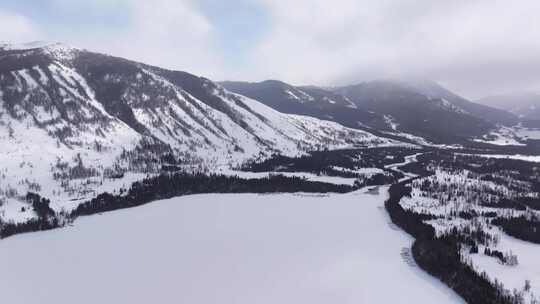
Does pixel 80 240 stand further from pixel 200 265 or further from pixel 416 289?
pixel 416 289

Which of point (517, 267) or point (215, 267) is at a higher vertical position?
point (215, 267)

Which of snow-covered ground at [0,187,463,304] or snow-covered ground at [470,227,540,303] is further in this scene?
snow-covered ground at [470,227,540,303]

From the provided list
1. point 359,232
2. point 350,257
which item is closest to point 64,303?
point 350,257

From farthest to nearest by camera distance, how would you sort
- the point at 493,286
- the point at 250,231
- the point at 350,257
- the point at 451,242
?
the point at 250,231 < the point at 451,242 < the point at 350,257 < the point at 493,286

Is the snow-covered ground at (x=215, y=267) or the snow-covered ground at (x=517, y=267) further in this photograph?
the snow-covered ground at (x=517, y=267)

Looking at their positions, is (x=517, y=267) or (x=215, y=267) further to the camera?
(x=517, y=267)

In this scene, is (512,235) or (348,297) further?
(512,235)

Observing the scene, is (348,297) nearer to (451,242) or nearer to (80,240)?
(451,242)

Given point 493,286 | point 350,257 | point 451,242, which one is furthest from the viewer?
point 451,242
